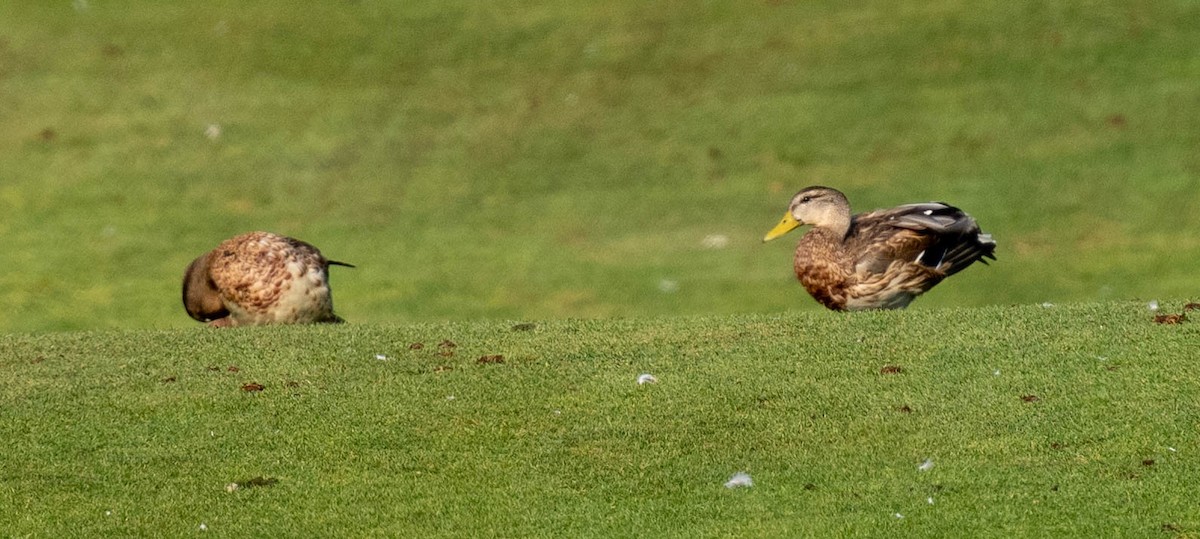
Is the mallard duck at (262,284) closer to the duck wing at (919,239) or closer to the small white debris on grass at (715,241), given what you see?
the duck wing at (919,239)

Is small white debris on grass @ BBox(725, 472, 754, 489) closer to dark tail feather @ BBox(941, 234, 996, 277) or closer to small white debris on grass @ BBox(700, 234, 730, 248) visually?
dark tail feather @ BBox(941, 234, 996, 277)

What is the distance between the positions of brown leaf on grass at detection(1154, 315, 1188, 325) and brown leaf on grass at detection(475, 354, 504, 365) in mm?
3738

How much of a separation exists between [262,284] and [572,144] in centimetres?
824

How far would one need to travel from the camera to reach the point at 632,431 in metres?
8.04

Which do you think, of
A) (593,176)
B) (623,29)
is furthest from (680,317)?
(623,29)

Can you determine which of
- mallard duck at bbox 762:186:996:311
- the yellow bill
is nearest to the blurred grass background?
→ the yellow bill

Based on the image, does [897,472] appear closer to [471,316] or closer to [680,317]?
[680,317]

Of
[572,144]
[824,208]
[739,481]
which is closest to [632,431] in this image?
[739,481]

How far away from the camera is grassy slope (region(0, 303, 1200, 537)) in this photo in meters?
7.05

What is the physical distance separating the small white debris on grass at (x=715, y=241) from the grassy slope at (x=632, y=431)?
24.5 feet

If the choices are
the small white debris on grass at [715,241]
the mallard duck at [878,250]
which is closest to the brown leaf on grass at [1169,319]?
the mallard duck at [878,250]

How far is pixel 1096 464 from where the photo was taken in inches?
289

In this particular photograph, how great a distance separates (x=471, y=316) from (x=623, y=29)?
6.76m

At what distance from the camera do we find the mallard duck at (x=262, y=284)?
11.8 metres
